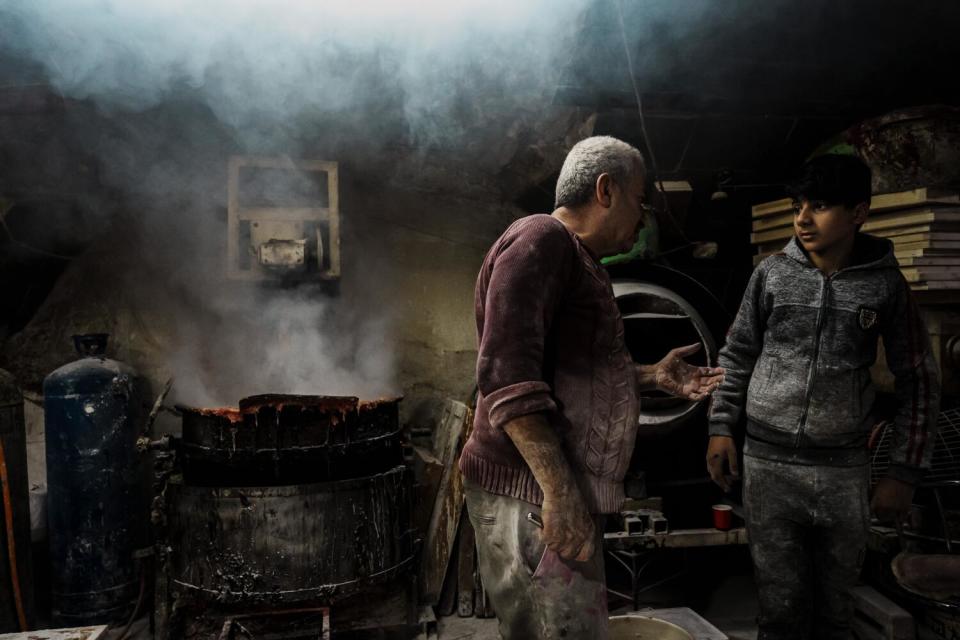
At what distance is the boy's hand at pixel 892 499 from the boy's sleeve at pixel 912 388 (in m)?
0.04

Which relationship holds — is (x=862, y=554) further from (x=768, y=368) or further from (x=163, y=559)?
(x=163, y=559)

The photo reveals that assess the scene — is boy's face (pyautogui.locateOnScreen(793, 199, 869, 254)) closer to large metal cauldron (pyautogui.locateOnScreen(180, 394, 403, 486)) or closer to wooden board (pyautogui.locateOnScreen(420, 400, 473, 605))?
wooden board (pyautogui.locateOnScreen(420, 400, 473, 605))

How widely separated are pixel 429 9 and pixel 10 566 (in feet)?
16.3

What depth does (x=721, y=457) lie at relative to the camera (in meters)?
3.38

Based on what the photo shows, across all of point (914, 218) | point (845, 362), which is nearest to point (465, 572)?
point (845, 362)

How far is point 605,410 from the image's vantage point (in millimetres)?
2096

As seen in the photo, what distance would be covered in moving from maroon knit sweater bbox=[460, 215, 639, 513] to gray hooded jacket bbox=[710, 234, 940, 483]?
144 cm

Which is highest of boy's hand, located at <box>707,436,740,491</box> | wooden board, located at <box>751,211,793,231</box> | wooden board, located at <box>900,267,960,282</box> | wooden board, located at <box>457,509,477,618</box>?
wooden board, located at <box>751,211,793,231</box>

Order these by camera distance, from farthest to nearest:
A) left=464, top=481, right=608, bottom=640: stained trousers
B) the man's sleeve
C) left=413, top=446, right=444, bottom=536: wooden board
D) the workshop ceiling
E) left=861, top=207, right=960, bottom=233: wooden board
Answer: left=413, top=446, right=444, bottom=536: wooden board < the workshop ceiling < left=861, top=207, right=960, bottom=233: wooden board < left=464, top=481, right=608, bottom=640: stained trousers < the man's sleeve

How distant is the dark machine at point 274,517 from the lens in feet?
12.8

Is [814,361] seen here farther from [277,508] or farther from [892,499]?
[277,508]

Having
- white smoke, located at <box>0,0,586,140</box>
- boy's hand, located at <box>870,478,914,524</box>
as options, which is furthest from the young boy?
white smoke, located at <box>0,0,586,140</box>

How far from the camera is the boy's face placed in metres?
3.09

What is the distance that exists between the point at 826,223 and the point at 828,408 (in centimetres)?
94
